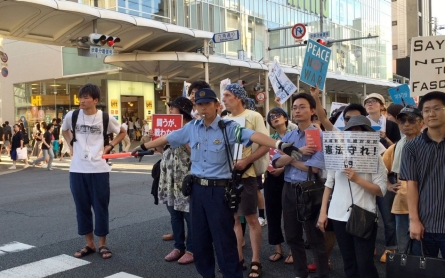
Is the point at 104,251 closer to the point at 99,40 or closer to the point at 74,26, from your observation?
the point at 99,40

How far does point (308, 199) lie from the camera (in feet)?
13.9

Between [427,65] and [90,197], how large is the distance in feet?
13.6

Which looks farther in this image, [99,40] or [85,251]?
[99,40]

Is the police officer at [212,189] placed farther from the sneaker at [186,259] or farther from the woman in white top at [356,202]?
the sneaker at [186,259]

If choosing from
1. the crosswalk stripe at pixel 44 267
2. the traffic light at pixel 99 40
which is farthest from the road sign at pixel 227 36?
the crosswalk stripe at pixel 44 267

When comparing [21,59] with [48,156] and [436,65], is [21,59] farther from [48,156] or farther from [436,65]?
[436,65]

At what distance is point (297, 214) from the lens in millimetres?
4332

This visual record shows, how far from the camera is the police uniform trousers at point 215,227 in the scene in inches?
155

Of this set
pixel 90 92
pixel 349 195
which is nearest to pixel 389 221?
pixel 349 195

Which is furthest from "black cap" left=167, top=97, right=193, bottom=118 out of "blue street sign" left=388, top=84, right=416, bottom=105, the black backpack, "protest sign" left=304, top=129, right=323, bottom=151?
"blue street sign" left=388, top=84, right=416, bottom=105

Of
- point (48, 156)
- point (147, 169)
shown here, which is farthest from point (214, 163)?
point (48, 156)

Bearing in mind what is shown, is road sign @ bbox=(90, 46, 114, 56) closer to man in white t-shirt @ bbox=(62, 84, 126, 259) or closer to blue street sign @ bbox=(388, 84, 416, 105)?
man in white t-shirt @ bbox=(62, 84, 126, 259)

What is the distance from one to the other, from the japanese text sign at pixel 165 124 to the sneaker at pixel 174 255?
1.47 meters

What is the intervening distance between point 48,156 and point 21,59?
1838 centimetres
